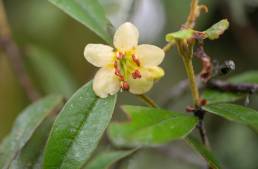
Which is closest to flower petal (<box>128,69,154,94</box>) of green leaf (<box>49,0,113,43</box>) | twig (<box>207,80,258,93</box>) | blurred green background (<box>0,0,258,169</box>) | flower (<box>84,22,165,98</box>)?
flower (<box>84,22,165,98</box>)

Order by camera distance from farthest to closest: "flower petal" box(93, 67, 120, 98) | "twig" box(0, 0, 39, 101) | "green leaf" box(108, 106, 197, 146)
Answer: "twig" box(0, 0, 39, 101), "flower petal" box(93, 67, 120, 98), "green leaf" box(108, 106, 197, 146)

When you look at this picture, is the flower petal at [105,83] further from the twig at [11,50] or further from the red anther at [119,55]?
the twig at [11,50]

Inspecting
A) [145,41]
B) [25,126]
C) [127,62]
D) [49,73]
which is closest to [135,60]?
[127,62]

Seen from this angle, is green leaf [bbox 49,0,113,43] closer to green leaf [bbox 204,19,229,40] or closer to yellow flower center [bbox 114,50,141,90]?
yellow flower center [bbox 114,50,141,90]

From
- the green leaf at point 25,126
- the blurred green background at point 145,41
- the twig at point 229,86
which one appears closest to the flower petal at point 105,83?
the green leaf at point 25,126

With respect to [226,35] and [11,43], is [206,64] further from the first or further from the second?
[226,35]
